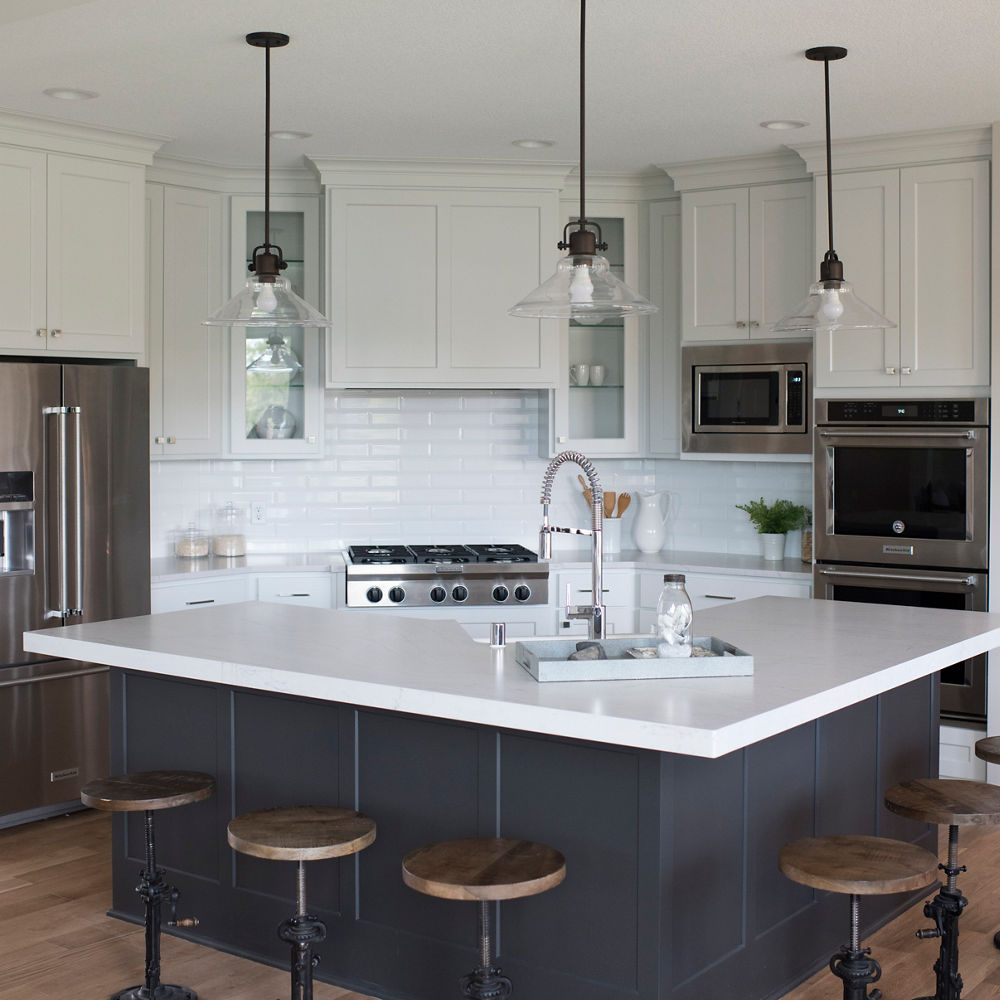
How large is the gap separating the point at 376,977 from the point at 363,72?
282 cm

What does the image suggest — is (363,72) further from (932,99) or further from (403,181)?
(932,99)

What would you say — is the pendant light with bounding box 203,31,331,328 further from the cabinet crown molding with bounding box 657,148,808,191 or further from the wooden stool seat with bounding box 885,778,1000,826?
the cabinet crown molding with bounding box 657,148,808,191

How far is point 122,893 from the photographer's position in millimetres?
3734

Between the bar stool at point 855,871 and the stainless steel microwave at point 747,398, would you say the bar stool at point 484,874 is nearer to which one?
the bar stool at point 855,871

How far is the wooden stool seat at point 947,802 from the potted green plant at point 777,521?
94.9 inches

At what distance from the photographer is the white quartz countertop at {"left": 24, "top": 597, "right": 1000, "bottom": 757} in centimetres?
246

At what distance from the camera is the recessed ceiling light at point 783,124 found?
4734 millimetres

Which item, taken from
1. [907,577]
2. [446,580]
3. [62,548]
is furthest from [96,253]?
[907,577]

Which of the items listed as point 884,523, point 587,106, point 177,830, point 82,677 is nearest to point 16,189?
point 82,677

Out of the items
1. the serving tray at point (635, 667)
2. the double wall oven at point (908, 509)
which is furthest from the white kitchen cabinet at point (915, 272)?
the serving tray at point (635, 667)

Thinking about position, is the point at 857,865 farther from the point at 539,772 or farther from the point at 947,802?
the point at 539,772

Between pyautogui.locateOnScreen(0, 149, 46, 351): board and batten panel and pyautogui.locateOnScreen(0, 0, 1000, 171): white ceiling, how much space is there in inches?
8.5

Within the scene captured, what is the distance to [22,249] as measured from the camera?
4.68 metres

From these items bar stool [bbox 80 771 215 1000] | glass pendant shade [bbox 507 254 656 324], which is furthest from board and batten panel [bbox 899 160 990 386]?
bar stool [bbox 80 771 215 1000]
